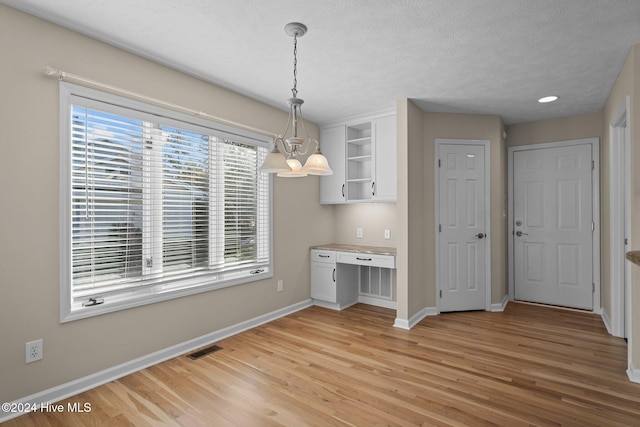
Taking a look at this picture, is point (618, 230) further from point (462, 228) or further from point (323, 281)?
point (323, 281)

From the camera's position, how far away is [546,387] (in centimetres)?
244

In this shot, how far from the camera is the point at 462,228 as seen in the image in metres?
4.26

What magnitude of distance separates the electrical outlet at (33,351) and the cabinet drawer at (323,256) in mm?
2902

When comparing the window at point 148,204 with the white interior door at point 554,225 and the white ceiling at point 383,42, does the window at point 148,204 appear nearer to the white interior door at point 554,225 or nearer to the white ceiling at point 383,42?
the white ceiling at point 383,42

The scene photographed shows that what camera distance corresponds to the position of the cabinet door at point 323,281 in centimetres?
434

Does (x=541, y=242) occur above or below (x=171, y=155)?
below

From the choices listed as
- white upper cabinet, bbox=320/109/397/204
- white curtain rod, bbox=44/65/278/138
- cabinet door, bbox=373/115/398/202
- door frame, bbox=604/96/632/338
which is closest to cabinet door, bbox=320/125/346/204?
white upper cabinet, bbox=320/109/397/204

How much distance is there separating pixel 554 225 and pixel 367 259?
2.57m

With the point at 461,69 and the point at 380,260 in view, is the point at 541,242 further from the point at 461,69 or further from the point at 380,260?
the point at 461,69

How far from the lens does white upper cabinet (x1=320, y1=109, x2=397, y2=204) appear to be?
4.07m

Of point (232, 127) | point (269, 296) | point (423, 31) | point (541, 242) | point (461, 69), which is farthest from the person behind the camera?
point (541, 242)

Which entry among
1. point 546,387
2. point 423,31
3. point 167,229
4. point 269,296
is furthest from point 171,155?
point 546,387

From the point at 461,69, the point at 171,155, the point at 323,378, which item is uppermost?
the point at 461,69

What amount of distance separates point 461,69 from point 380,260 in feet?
7.08
